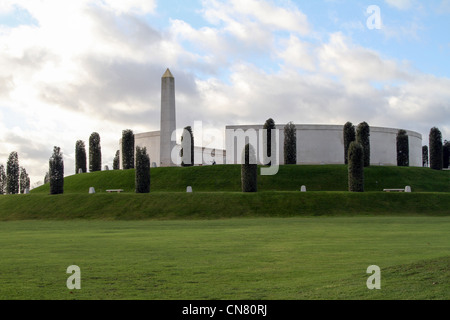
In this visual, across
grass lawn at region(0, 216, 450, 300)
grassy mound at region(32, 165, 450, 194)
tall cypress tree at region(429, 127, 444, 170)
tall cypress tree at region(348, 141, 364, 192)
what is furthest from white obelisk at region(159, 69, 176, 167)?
grass lawn at region(0, 216, 450, 300)

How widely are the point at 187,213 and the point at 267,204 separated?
6.44m

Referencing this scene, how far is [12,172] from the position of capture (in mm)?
61000

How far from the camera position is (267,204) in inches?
1558

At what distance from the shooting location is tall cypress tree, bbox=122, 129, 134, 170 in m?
59.8

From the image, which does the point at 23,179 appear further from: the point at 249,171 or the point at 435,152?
the point at 435,152

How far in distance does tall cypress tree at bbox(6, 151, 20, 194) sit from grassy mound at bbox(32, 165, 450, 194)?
8.37 metres

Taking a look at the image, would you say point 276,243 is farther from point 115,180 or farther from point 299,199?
point 115,180

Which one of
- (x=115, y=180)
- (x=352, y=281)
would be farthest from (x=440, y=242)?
(x=115, y=180)

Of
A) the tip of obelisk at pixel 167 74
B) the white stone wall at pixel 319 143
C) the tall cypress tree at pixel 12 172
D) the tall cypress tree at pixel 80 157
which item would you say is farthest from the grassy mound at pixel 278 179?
the tip of obelisk at pixel 167 74

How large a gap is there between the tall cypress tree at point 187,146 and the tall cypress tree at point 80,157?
598 inches

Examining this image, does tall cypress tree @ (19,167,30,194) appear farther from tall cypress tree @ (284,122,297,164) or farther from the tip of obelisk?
tall cypress tree @ (284,122,297,164)

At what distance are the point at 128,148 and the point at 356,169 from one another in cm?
2798

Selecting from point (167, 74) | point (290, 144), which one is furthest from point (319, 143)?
point (167, 74)
